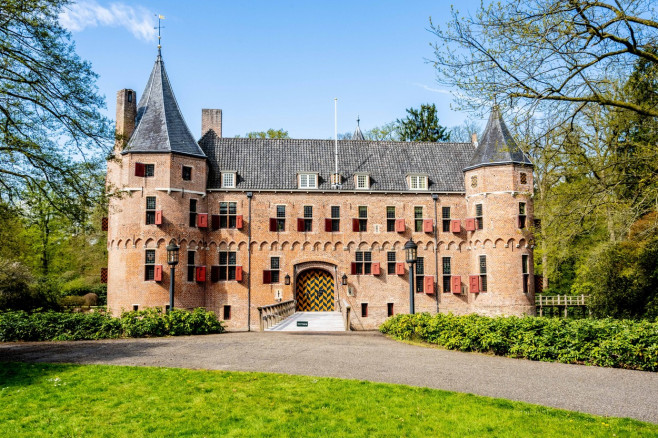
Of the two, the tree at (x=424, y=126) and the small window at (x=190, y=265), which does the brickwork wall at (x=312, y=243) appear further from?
the tree at (x=424, y=126)

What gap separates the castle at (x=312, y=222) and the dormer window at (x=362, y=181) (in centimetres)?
17

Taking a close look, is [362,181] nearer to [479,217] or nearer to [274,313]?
[479,217]

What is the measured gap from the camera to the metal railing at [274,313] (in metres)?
18.9

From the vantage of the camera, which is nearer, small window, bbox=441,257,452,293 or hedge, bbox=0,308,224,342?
hedge, bbox=0,308,224,342

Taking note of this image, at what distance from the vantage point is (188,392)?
26.6 feet

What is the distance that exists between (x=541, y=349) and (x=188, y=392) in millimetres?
7373

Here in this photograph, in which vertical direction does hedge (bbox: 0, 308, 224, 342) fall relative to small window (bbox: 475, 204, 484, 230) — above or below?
below

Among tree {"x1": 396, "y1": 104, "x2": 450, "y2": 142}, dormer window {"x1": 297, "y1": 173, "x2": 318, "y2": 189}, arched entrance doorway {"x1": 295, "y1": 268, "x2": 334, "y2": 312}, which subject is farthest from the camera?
tree {"x1": 396, "y1": 104, "x2": 450, "y2": 142}

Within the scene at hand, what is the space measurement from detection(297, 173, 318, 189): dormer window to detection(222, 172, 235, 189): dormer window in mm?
3333

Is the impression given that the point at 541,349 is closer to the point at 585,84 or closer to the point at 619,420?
the point at 619,420

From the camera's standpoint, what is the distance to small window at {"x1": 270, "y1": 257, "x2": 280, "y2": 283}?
86.4 ft

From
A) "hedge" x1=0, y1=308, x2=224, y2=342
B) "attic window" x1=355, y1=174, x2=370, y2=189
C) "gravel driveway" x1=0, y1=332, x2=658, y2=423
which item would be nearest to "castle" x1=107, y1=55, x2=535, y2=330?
"attic window" x1=355, y1=174, x2=370, y2=189

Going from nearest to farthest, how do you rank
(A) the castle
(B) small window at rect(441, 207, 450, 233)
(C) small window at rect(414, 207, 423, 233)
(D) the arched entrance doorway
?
(A) the castle
(D) the arched entrance doorway
(C) small window at rect(414, 207, 423, 233)
(B) small window at rect(441, 207, 450, 233)

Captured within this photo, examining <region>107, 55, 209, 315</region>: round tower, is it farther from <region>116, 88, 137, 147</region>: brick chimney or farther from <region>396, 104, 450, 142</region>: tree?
<region>396, 104, 450, 142</region>: tree
